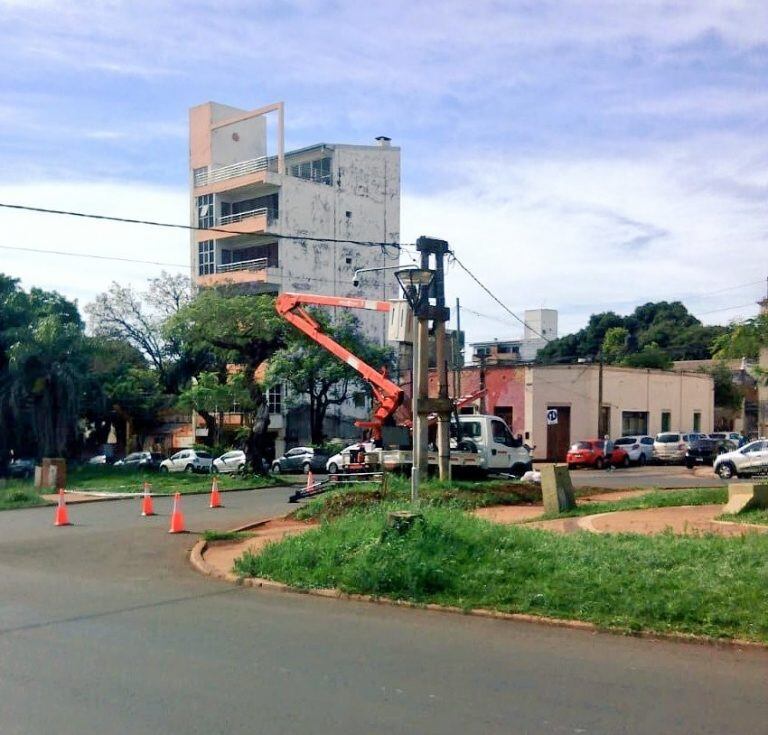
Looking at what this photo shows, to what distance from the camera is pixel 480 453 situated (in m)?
27.5

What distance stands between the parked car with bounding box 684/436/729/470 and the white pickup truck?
54.2 feet

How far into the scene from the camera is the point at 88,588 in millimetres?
12125

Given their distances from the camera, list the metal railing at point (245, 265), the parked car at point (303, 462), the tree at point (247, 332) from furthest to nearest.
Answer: the metal railing at point (245, 265), the parked car at point (303, 462), the tree at point (247, 332)

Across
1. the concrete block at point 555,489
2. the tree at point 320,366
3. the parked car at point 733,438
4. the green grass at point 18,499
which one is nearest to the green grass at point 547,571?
the concrete block at point 555,489

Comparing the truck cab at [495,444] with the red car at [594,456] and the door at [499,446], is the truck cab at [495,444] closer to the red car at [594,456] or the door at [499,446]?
the door at [499,446]

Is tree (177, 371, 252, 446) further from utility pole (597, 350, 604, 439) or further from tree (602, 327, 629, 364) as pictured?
tree (602, 327, 629, 364)

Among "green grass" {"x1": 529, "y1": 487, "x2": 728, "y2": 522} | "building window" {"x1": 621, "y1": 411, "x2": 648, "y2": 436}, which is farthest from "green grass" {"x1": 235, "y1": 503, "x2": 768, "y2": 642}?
"building window" {"x1": 621, "y1": 411, "x2": 648, "y2": 436}

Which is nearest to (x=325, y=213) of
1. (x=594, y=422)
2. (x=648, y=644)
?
(x=594, y=422)

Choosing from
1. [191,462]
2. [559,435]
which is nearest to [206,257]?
[191,462]

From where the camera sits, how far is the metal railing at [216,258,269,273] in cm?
5609

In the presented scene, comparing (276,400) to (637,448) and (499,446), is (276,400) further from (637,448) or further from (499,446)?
(499,446)

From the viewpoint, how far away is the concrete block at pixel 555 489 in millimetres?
17594

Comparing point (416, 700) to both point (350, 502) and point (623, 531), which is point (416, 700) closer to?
point (623, 531)

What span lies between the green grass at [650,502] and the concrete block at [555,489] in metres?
0.23
